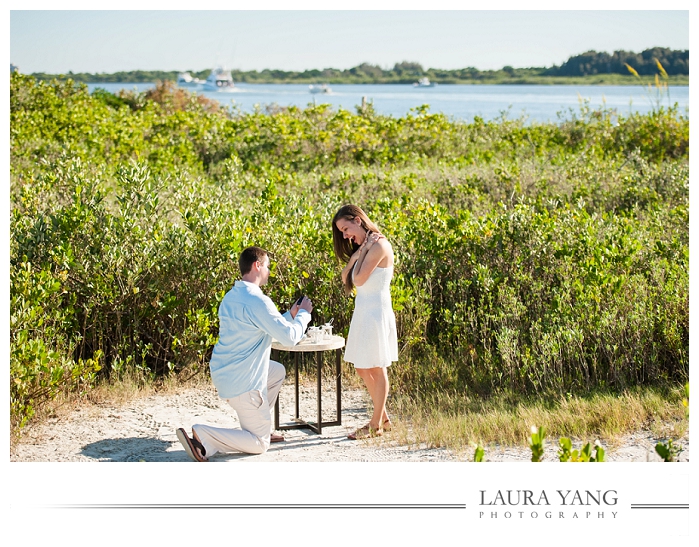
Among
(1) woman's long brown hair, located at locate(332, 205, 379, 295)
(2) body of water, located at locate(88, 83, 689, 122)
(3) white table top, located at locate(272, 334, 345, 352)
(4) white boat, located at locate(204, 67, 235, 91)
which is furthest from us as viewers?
(4) white boat, located at locate(204, 67, 235, 91)

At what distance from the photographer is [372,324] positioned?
196 inches

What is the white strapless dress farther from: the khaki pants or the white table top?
the khaki pants

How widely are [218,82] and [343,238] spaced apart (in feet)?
250

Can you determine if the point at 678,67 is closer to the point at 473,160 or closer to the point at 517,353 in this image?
the point at 473,160

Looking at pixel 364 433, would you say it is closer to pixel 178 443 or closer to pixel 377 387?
pixel 377 387

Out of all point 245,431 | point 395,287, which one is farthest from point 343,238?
point 245,431

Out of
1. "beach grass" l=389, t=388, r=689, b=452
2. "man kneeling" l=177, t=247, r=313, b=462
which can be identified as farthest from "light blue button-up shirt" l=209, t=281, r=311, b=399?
"beach grass" l=389, t=388, r=689, b=452

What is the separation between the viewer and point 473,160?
14070mm

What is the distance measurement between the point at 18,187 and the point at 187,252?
4.71 m

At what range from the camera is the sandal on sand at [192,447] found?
4.52m

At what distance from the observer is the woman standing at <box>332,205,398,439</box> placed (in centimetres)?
492

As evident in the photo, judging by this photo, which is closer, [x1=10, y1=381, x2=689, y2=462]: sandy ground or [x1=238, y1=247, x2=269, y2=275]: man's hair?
[x1=238, y1=247, x2=269, y2=275]: man's hair

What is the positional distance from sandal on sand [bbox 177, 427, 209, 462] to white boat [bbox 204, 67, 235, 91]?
219ft
